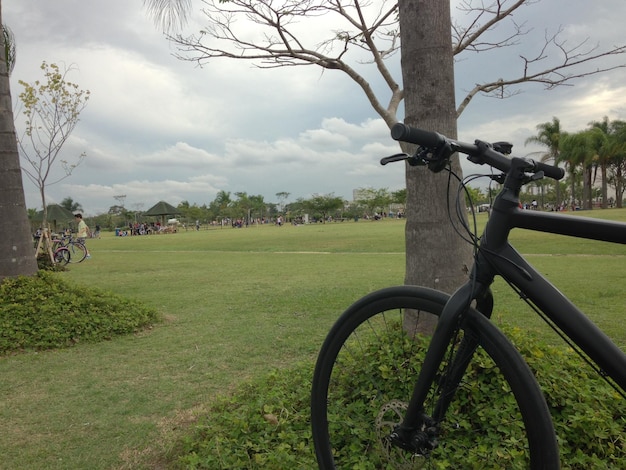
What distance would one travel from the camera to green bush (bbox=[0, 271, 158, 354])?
4.84 meters

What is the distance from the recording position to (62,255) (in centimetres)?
1512

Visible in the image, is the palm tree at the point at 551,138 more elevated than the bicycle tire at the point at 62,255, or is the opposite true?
the palm tree at the point at 551,138

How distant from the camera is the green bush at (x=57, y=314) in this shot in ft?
15.9

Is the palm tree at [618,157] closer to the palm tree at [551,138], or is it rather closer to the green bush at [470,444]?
the palm tree at [551,138]

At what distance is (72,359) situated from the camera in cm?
443

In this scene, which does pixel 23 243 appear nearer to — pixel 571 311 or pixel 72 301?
pixel 72 301

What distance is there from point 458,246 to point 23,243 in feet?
17.8

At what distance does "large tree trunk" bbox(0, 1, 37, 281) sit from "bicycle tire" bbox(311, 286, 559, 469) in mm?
5073

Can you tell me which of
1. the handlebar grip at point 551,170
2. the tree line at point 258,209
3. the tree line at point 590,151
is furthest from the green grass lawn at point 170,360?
the tree line at point 258,209

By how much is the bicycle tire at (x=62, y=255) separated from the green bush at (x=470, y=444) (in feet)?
46.5

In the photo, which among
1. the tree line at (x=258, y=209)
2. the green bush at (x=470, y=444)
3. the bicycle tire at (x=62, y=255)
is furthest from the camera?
the tree line at (x=258, y=209)

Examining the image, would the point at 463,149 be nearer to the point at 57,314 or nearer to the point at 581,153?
the point at 57,314

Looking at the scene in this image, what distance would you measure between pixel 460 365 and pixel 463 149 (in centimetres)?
78

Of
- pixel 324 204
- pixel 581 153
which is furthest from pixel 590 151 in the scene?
pixel 324 204
